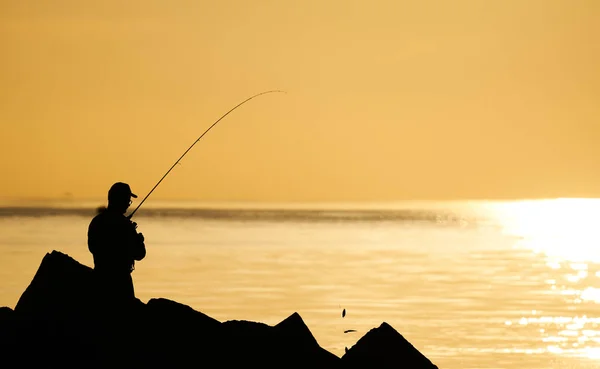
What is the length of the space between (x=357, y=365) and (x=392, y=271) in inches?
1026

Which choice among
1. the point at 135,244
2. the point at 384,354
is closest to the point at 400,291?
the point at 384,354

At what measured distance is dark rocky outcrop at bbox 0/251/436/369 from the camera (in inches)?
442

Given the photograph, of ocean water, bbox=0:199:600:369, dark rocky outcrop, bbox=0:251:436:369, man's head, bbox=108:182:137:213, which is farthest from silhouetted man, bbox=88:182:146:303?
ocean water, bbox=0:199:600:369

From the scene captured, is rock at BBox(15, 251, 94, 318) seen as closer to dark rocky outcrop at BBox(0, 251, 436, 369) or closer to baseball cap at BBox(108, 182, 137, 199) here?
dark rocky outcrop at BBox(0, 251, 436, 369)

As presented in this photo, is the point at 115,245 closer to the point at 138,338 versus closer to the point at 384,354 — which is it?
the point at 138,338

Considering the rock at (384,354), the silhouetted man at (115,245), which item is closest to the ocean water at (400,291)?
the rock at (384,354)

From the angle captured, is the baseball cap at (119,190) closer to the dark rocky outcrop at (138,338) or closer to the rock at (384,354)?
the dark rocky outcrop at (138,338)

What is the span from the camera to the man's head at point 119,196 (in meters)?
11.7

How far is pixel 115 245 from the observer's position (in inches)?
464

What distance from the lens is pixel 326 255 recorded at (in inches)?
1852

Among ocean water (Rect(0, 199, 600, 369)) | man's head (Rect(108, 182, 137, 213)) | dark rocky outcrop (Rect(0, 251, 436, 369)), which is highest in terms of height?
ocean water (Rect(0, 199, 600, 369))

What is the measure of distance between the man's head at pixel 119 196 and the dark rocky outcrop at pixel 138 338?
73 cm

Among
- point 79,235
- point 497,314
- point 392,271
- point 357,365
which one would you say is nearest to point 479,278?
point 392,271

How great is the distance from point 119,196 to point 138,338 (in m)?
1.32
